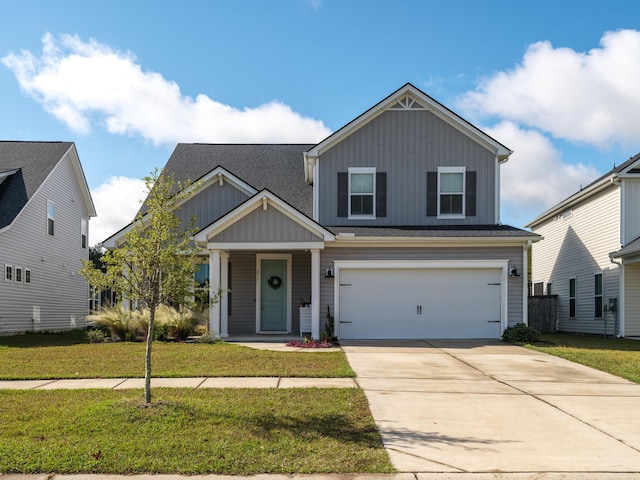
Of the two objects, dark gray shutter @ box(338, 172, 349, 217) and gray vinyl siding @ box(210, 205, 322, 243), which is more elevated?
dark gray shutter @ box(338, 172, 349, 217)

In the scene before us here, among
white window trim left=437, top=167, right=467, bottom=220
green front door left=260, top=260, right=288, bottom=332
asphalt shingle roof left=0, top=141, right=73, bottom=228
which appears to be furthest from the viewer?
asphalt shingle roof left=0, top=141, right=73, bottom=228

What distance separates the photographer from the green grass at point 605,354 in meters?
11.1

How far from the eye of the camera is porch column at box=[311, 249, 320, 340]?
1603 cm

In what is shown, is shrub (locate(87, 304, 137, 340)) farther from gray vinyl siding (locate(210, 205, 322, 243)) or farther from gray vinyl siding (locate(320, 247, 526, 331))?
gray vinyl siding (locate(320, 247, 526, 331))

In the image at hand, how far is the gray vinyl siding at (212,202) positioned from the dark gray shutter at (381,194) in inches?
169

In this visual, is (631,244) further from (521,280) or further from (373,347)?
(373,347)

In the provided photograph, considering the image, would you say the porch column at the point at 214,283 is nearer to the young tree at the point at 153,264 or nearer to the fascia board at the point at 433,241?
the fascia board at the point at 433,241

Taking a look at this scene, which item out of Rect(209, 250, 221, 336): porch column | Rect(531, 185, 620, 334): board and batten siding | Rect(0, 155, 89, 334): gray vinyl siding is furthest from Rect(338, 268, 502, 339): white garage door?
Rect(0, 155, 89, 334): gray vinyl siding

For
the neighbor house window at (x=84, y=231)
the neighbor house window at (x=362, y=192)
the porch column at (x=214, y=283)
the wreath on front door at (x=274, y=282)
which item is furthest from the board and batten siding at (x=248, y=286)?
the neighbor house window at (x=84, y=231)

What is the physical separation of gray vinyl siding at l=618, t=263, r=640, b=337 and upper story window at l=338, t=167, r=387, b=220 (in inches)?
326

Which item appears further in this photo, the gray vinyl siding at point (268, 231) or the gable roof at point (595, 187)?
the gable roof at point (595, 187)

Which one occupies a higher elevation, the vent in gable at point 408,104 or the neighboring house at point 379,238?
the vent in gable at point 408,104

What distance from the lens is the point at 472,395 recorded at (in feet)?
28.2

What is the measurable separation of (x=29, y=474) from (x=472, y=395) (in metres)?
5.89
